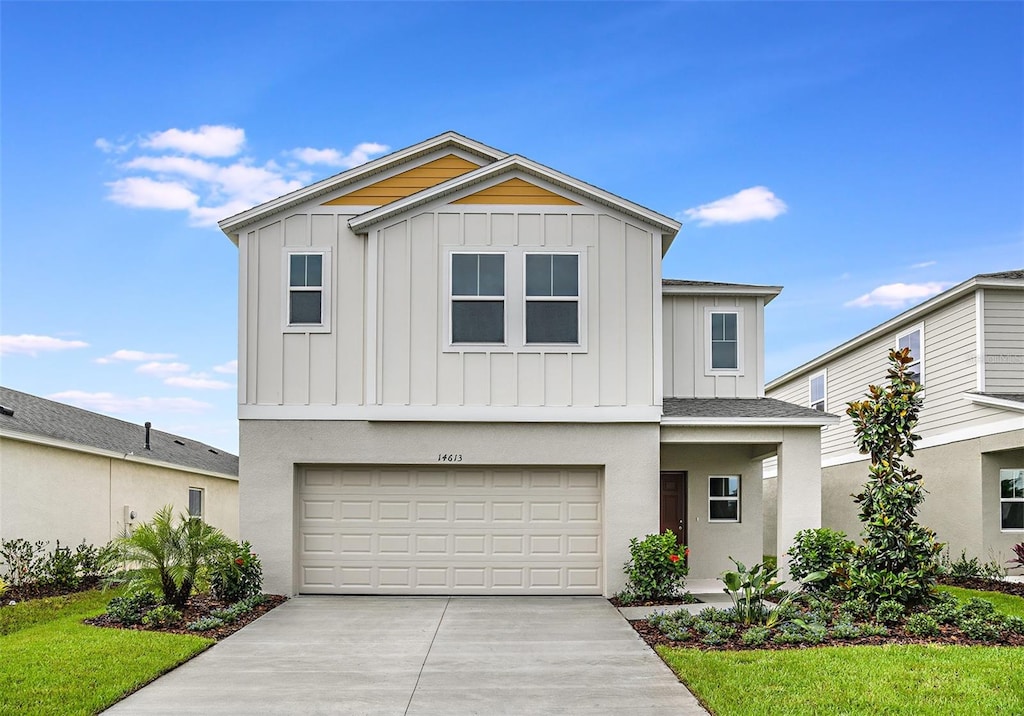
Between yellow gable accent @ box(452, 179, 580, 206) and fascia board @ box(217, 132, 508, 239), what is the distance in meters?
1.23

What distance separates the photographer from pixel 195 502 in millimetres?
26234

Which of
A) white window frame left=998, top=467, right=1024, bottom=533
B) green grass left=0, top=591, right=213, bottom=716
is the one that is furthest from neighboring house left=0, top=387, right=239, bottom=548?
white window frame left=998, top=467, right=1024, bottom=533

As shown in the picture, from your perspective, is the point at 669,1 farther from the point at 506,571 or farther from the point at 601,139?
the point at 506,571

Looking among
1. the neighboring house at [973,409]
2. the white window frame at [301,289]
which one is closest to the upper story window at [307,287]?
the white window frame at [301,289]

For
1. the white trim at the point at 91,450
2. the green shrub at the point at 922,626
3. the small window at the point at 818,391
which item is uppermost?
the small window at the point at 818,391

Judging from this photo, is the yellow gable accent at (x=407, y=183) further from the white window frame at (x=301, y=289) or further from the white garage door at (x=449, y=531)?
the white garage door at (x=449, y=531)

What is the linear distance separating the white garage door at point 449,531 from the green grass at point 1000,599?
19.8 ft

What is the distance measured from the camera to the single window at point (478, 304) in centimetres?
1573

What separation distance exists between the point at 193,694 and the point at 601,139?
14.7 meters

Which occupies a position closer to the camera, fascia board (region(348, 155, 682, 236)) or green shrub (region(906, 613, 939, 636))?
green shrub (region(906, 613, 939, 636))

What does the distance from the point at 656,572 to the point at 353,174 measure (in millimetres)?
8238

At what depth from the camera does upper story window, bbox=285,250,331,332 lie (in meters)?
16.0

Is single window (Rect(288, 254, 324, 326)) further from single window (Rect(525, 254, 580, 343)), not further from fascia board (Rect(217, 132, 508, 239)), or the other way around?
single window (Rect(525, 254, 580, 343))

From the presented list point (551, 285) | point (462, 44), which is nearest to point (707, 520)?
point (551, 285)
